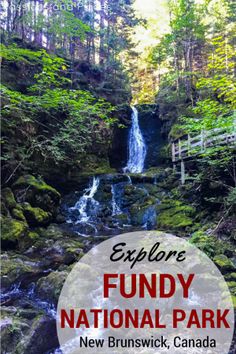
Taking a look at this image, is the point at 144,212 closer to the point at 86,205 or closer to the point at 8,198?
the point at 86,205

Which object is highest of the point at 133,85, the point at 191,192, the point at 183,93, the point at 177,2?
the point at 177,2

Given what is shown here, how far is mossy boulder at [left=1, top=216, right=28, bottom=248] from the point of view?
7621mm

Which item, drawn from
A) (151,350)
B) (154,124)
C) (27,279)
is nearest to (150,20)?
(154,124)

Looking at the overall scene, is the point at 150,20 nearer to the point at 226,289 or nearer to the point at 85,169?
the point at 85,169

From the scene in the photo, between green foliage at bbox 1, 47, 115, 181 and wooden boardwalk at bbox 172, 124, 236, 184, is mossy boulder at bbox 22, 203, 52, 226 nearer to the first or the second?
green foliage at bbox 1, 47, 115, 181

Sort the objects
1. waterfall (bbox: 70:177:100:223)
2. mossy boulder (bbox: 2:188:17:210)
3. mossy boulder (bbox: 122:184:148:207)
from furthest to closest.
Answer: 1. mossy boulder (bbox: 122:184:148:207)
2. waterfall (bbox: 70:177:100:223)
3. mossy boulder (bbox: 2:188:17:210)

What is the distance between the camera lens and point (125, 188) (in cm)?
1324

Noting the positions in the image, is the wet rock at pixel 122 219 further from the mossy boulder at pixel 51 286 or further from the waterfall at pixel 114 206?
the mossy boulder at pixel 51 286

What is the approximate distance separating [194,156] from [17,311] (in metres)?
9.38

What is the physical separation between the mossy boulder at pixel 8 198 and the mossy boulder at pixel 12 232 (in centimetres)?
73

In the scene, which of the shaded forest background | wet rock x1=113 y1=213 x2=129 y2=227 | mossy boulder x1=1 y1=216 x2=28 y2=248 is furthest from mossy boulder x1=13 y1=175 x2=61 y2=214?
wet rock x1=113 y1=213 x2=129 y2=227

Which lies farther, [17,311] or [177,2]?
[177,2]

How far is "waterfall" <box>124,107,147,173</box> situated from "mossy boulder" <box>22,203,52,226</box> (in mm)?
8230

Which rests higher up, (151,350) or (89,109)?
(89,109)
